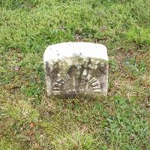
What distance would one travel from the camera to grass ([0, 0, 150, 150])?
11.8 feet

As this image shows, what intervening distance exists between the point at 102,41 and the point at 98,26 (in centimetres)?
32

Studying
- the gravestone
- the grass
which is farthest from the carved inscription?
the grass

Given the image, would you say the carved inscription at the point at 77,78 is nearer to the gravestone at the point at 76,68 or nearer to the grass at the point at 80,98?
the gravestone at the point at 76,68

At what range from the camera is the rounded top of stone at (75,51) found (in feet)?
11.6

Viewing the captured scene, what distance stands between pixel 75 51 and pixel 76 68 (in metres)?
0.20

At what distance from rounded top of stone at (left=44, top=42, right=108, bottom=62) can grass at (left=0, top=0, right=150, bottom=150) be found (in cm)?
62

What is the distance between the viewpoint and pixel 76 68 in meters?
3.63

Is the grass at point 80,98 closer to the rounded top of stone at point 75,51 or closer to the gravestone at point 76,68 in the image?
the gravestone at point 76,68

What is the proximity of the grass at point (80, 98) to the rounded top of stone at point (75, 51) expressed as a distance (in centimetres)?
62

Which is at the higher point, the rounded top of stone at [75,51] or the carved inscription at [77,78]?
the rounded top of stone at [75,51]

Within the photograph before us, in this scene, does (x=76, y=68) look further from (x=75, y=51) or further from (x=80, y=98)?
(x=80, y=98)

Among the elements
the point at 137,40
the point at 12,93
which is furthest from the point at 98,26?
the point at 12,93

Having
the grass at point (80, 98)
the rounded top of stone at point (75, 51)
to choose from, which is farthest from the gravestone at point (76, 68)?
the grass at point (80, 98)

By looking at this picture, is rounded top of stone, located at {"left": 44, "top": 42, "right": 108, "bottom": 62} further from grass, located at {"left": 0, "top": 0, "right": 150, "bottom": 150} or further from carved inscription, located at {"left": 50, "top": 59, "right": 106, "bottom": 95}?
grass, located at {"left": 0, "top": 0, "right": 150, "bottom": 150}
